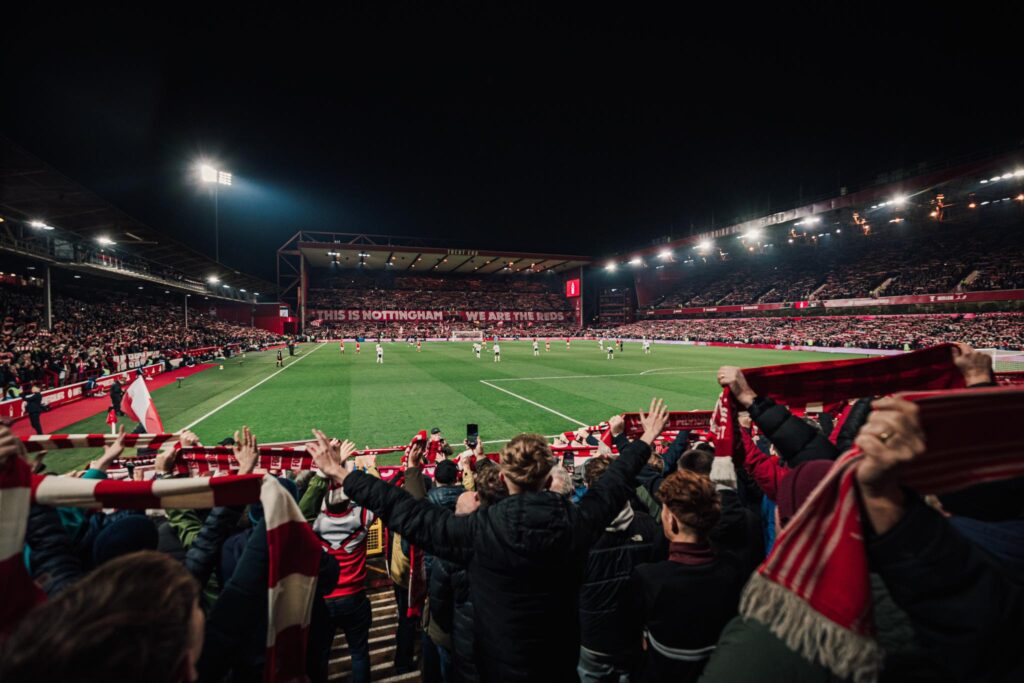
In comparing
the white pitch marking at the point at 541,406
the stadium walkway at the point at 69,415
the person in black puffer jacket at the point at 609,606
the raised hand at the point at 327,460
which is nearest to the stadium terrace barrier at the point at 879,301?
the white pitch marking at the point at 541,406

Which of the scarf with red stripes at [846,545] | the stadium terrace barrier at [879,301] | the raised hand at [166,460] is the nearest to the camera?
the scarf with red stripes at [846,545]

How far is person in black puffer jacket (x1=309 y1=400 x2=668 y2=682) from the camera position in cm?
209

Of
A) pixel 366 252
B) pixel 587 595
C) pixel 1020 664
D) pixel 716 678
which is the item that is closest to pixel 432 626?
pixel 587 595

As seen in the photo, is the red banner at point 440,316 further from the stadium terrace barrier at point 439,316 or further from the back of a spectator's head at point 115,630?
the back of a spectator's head at point 115,630

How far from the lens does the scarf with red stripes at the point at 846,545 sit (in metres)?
1.17

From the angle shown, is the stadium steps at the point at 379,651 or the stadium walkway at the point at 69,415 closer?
the stadium steps at the point at 379,651

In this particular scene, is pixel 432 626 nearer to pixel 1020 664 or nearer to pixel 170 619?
pixel 170 619

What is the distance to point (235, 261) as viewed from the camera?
70.0 m

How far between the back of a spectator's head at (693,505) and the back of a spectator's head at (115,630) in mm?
1987

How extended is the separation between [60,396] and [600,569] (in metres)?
24.6

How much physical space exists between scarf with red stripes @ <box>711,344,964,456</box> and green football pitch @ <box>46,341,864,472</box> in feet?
32.5

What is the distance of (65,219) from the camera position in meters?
23.4

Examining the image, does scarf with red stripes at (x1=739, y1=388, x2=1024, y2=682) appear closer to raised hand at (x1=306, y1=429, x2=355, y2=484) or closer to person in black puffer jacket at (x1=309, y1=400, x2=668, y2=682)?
person in black puffer jacket at (x1=309, y1=400, x2=668, y2=682)

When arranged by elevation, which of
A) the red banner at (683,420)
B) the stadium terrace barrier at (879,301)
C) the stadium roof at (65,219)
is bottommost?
the red banner at (683,420)
